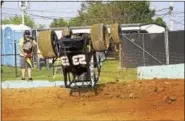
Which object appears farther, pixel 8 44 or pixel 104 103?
pixel 8 44

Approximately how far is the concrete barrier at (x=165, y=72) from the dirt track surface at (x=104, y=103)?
2917 mm

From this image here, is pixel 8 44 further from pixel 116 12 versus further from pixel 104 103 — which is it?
pixel 104 103

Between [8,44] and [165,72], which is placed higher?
[165,72]

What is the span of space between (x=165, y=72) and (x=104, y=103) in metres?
5.73

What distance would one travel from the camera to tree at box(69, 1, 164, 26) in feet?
159

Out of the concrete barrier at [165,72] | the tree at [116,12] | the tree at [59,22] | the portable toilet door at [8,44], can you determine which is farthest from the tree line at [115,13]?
the concrete barrier at [165,72]

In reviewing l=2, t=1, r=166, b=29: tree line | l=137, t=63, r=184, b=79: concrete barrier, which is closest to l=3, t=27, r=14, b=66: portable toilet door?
l=137, t=63, r=184, b=79: concrete barrier

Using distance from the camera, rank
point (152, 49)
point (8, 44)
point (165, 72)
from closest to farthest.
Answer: point (165, 72) → point (152, 49) → point (8, 44)

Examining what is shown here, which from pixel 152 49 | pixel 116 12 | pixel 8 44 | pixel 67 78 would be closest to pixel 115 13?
pixel 116 12

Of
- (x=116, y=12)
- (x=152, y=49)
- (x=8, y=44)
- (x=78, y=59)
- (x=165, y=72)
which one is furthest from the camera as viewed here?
(x=116, y=12)

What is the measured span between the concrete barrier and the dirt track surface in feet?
9.57

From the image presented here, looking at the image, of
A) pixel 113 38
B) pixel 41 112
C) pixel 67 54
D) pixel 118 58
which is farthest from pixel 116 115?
pixel 118 58

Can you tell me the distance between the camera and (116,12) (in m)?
48.2

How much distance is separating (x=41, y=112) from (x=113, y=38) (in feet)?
10.6
